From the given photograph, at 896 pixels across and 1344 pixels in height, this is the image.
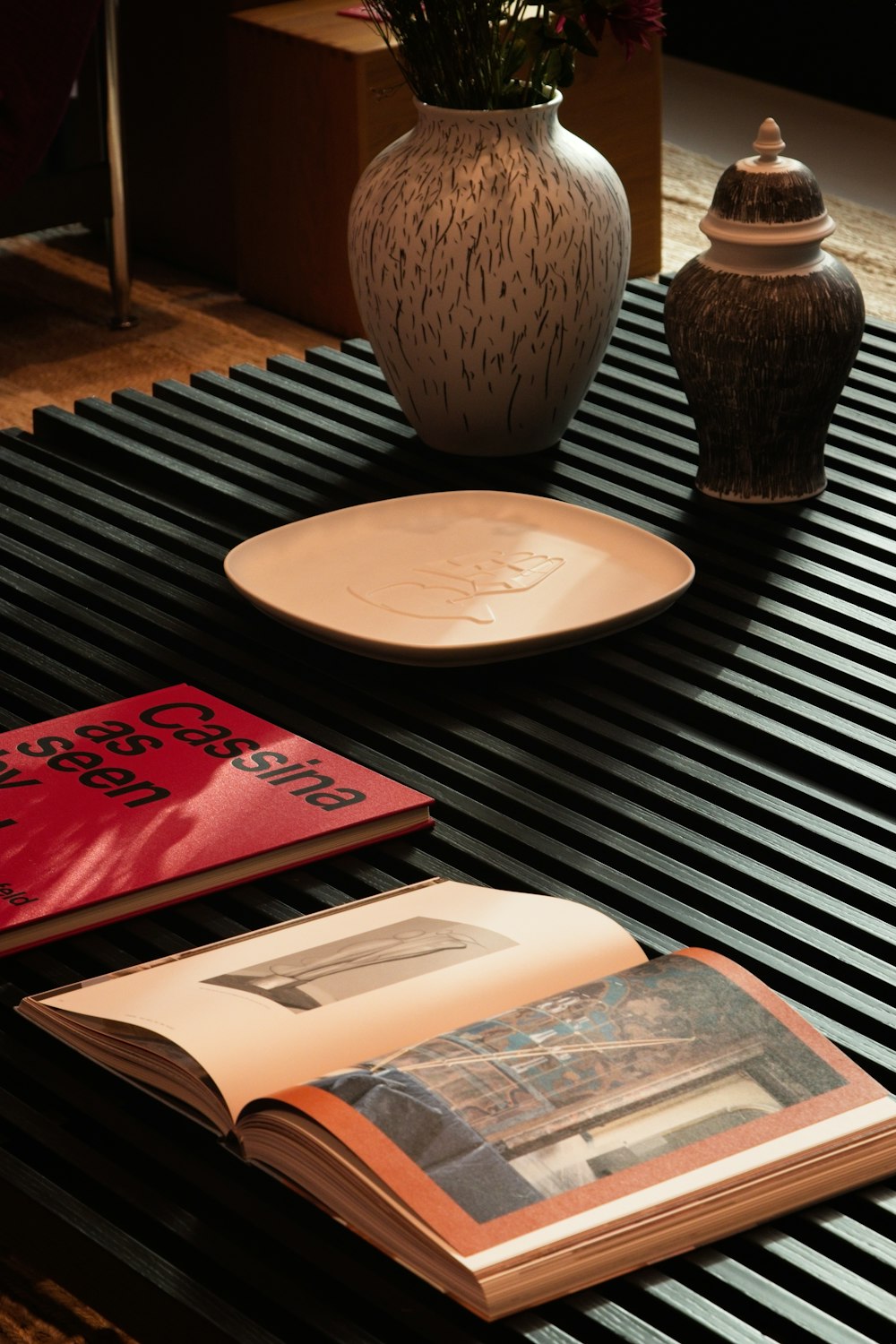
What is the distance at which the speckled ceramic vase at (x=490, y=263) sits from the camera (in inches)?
64.8

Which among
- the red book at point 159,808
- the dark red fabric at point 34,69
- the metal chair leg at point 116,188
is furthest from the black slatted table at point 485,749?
the metal chair leg at point 116,188

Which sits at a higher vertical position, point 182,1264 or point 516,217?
point 516,217

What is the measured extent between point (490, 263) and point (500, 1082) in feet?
3.08

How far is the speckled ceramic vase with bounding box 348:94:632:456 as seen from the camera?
1646 millimetres

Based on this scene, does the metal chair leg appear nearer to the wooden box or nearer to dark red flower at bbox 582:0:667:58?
the wooden box

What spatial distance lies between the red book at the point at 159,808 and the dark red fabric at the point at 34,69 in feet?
4.89

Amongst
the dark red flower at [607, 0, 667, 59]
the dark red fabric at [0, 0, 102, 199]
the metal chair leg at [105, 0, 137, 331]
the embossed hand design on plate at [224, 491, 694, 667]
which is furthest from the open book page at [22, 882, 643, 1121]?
the metal chair leg at [105, 0, 137, 331]

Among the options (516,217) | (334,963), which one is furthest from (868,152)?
(334,963)

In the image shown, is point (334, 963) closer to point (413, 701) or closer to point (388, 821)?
point (388, 821)

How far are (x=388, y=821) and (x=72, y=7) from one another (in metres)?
1.74

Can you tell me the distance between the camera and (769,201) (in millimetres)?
1541

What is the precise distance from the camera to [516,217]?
164 centimetres

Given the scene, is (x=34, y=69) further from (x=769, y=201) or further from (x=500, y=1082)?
(x=500, y=1082)

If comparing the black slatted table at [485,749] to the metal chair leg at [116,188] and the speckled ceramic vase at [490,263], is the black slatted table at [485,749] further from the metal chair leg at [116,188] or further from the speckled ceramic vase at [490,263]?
the metal chair leg at [116,188]
